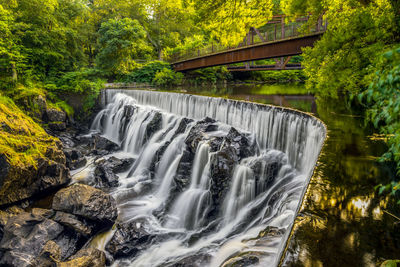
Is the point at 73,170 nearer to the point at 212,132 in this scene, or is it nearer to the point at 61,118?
the point at 61,118

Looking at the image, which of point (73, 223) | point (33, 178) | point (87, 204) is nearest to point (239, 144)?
point (87, 204)

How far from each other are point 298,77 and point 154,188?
31866mm

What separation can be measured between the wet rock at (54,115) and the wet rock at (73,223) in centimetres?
1112

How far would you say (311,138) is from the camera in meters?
8.84

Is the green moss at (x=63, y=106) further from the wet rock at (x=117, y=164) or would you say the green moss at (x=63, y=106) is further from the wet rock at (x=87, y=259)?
the wet rock at (x=87, y=259)

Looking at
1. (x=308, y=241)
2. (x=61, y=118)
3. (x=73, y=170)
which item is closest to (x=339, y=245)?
(x=308, y=241)

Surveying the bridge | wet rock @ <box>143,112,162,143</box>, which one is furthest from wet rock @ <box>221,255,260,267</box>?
the bridge

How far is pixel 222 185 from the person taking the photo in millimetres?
8812

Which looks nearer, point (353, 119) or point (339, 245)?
point (339, 245)

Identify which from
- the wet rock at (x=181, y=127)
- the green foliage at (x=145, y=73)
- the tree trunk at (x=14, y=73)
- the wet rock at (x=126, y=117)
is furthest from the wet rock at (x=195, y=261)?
the green foliage at (x=145, y=73)

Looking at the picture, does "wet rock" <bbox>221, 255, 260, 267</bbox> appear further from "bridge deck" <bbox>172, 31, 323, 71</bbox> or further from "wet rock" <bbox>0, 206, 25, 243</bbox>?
"bridge deck" <bbox>172, 31, 323, 71</bbox>

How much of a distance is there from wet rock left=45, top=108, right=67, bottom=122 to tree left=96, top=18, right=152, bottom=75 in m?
11.1

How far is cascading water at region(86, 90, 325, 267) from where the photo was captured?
6672 millimetres

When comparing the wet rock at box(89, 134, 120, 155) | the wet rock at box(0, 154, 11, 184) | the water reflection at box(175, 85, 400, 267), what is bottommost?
the wet rock at box(89, 134, 120, 155)
